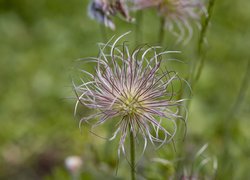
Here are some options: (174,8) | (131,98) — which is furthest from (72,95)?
(131,98)

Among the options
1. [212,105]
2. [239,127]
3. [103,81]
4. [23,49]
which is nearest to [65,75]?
[23,49]

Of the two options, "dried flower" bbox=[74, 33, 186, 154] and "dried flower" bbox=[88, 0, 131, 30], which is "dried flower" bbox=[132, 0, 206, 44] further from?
"dried flower" bbox=[74, 33, 186, 154]

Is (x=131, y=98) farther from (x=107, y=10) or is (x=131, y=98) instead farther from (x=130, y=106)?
(x=107, y=10)

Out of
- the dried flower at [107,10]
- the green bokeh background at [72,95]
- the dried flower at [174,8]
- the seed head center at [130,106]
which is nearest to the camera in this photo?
the seed head center at [130,106]

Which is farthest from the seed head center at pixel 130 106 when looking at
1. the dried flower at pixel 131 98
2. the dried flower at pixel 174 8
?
the dried flower at pixel 174 8

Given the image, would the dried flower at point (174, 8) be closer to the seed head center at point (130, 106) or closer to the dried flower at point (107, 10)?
Answer: the dried flower at point (107, 10)

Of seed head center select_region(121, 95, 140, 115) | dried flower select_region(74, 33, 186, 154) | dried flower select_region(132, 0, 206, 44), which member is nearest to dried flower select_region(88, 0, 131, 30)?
dried flower select_region(132, 0, 206, 44)
